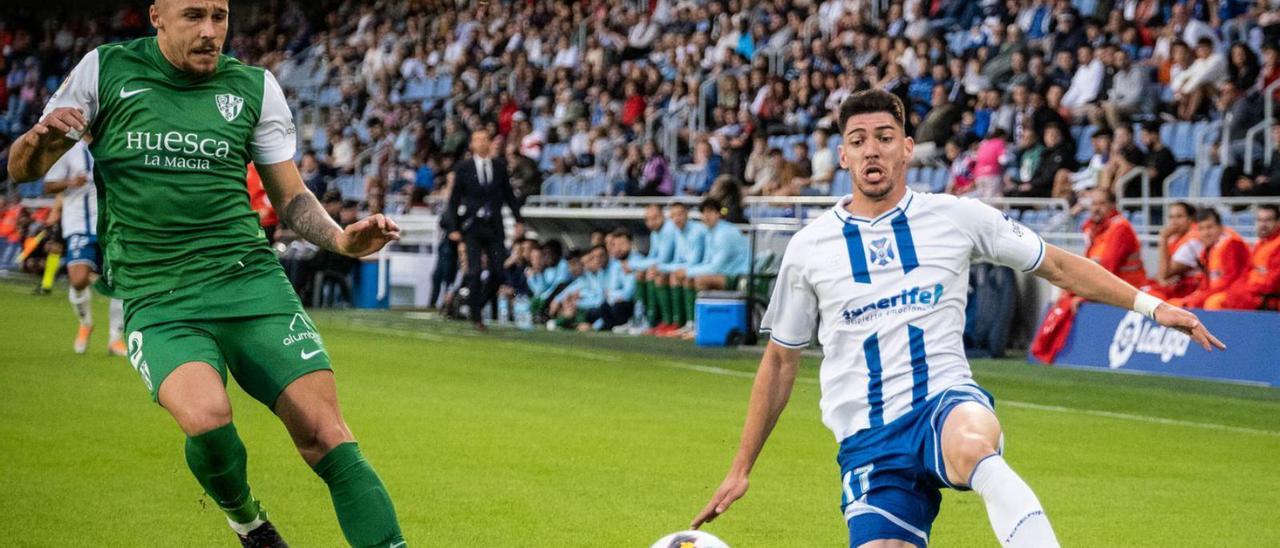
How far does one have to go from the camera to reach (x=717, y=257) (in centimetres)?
1883

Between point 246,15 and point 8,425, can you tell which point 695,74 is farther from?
point 246,15

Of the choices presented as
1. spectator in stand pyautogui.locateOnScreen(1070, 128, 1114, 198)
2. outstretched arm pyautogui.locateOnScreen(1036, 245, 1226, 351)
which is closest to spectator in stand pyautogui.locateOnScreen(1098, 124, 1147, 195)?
spectator in stand pyautogui.locateOnScreen(1070, 128, 1114, 198)

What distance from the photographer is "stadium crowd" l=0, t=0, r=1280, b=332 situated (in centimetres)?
1839

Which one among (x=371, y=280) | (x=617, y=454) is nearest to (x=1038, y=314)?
(x=617, y=454)

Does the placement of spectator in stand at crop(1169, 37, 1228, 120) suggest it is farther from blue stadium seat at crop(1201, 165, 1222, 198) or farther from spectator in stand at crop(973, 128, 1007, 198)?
spectator in stand at crop(973, 128, 1007, 198)

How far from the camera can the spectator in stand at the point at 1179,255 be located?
15.2 meters

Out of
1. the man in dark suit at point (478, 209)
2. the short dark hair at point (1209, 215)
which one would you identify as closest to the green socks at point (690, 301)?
the man in dark suit at point (478, 209)

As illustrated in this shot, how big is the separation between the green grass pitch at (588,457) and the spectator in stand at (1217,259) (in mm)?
1139

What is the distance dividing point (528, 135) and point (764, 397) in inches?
952

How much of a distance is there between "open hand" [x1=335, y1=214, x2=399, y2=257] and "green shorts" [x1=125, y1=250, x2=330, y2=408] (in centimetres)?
30

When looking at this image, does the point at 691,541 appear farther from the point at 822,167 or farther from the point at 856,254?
the point at 822,167

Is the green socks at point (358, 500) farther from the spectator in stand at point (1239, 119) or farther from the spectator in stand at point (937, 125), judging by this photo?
the spectator in stand at point (937, 125)

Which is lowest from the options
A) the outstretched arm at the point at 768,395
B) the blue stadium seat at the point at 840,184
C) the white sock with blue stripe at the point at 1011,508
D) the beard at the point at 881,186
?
the white sock with blue stripe at the point at 1011,508

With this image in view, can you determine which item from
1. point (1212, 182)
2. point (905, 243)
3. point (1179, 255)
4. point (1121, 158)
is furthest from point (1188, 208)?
point (905, 243)
